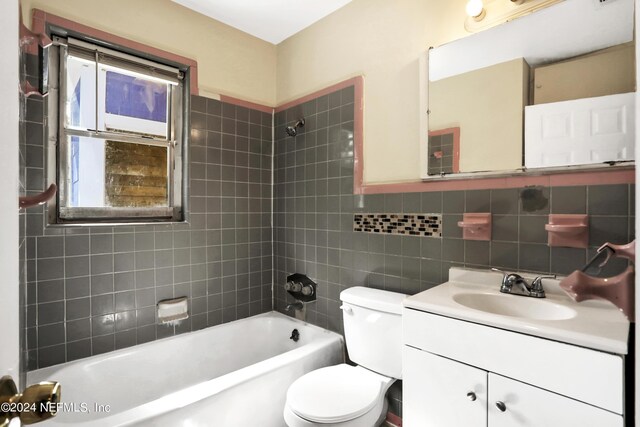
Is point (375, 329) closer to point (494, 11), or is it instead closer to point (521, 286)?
point (521, 286)

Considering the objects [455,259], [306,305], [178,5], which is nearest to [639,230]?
[455,259]

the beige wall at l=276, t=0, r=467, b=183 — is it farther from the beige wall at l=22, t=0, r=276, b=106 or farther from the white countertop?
the white countertop

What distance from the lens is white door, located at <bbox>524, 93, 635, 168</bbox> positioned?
1.21 metres

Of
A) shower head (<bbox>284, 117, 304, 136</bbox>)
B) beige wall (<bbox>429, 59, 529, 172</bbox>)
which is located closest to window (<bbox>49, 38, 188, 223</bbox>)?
shower head (<bbox>284, 117, 304, 136</bbox>)

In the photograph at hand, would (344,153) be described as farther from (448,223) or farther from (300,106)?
(448,223)

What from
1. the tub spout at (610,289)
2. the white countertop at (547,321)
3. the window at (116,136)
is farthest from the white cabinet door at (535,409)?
the window at (116,136)

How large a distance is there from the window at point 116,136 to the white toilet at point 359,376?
1359mm

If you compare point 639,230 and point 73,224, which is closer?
point 639,230

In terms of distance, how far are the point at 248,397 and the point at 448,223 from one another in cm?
129

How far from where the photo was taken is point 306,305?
239cm

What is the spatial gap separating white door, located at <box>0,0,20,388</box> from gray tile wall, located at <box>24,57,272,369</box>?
160 cm

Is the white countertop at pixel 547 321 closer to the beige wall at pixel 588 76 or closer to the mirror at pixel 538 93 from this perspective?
the mirror at pixel 538 93

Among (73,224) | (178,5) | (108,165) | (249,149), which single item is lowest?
(73,224)

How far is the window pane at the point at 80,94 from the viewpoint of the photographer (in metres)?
1.87
